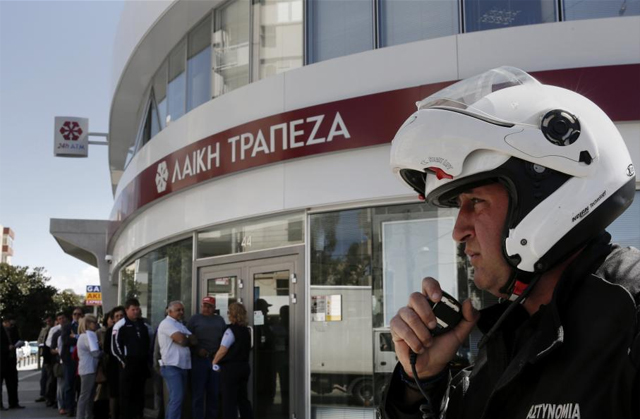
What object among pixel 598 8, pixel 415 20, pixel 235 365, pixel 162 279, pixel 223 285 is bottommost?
pixel 235 365

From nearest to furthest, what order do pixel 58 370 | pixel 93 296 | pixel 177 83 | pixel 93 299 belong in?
pixel 177 83 < pixel 58 370 < pixel 93 299 < pixel 93 296

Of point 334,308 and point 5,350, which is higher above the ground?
point 334,308

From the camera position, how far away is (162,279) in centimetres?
1216

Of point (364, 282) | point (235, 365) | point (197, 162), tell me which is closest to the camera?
point (364, 282)

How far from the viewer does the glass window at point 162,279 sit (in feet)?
36.1

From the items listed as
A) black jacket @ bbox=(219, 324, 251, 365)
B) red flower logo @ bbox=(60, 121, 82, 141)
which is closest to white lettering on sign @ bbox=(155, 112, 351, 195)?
black jacket @ bbox=(219, 324, 251, 365)

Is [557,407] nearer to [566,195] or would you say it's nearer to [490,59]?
[566,195]

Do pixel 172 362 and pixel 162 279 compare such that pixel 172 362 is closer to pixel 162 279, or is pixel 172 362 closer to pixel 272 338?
pixel 272 338

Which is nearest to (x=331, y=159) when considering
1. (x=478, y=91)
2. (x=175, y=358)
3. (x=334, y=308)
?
(x=334, y=308)

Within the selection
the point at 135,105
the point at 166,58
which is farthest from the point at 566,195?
the point at 135,105

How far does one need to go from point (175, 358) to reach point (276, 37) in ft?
14.9

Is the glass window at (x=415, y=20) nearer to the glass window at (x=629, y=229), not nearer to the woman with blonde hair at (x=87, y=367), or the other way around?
the glass window at (x=629, y=229)

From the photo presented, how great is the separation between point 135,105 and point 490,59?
11.1m

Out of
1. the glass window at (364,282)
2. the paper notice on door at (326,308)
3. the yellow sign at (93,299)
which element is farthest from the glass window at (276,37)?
the yellow sign at (93,299)
